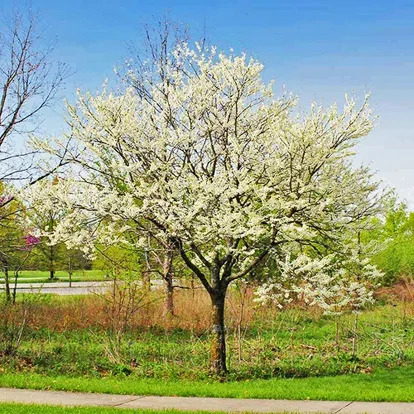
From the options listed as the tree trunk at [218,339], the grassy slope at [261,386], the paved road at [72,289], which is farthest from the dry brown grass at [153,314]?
the grassy slope at [261,386]

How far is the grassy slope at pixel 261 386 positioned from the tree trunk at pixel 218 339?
1.83 feet

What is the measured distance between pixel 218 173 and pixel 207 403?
4.23 metres

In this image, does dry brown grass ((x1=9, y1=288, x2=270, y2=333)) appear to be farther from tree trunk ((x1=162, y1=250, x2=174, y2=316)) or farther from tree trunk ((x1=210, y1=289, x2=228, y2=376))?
tree trunk ((x1=210, y1=289, x2=228, y2=376))

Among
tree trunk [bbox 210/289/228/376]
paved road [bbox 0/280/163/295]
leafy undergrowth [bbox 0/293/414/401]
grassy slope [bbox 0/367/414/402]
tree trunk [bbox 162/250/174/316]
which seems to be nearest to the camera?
grassy slope [bbox 0/367/414/402]

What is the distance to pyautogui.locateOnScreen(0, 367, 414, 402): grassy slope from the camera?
8.91 m

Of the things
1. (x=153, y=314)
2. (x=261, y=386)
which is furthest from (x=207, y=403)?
(x=153, y=314)

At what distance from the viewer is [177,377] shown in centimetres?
1055

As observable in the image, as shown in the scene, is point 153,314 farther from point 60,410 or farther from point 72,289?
point 72,289

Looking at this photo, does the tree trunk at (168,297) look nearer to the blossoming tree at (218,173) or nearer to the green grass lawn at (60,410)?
the blossoming tree at (218,173)

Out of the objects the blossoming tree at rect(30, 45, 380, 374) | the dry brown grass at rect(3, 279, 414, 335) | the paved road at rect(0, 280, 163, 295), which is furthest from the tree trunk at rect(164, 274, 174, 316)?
the blossoming tree at rect(30, 45, 380, 374)

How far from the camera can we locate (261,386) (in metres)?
9.71

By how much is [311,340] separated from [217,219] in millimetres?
6130

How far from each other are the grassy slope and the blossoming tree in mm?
1118

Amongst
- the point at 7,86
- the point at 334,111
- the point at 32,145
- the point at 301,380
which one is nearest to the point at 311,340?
the point at 301,380
